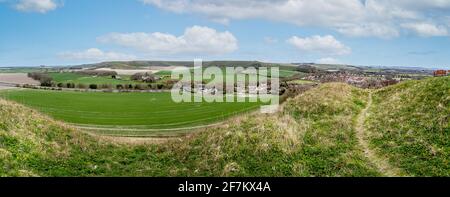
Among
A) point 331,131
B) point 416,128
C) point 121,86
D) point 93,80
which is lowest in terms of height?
point 121,86

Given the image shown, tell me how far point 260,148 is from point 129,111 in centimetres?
5449

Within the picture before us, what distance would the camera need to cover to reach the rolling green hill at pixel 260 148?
14.5m

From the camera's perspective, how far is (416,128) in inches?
703

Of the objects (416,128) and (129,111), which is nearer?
(416,128)

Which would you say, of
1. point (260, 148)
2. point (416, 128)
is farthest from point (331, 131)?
point (260, 148)

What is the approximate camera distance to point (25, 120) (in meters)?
18.6

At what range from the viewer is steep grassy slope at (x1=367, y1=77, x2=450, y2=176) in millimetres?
14352

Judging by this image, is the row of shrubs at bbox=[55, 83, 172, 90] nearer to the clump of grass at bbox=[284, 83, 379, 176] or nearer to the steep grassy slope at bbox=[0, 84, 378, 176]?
the clump of grass at bbox=[284, 83, 379, 176]

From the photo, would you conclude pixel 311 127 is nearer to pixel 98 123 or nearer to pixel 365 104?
pixel 365 104

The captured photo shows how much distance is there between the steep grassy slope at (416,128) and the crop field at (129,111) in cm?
3284

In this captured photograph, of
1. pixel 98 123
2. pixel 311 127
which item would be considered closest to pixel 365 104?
pixel 311 127
